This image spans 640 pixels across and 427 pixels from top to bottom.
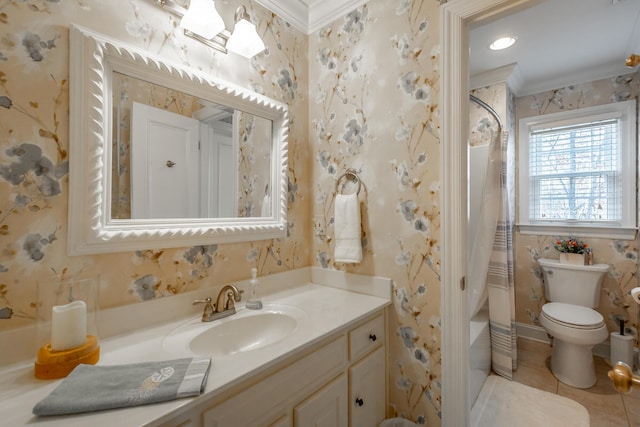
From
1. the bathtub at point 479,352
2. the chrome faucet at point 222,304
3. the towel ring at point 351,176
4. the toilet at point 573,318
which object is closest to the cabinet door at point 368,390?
the chrome faucet at point 222,304

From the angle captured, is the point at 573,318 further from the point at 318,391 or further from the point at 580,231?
the point at 318,391

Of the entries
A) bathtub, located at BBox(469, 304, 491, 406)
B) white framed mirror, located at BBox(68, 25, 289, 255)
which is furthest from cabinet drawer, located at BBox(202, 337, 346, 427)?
bathtub, located at BBox(469, 304, 491, 406)

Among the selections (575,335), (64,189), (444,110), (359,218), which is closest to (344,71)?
(444,110)

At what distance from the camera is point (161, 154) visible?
1124mm

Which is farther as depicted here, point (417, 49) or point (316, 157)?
point (316, 157)

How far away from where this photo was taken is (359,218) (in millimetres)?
1469

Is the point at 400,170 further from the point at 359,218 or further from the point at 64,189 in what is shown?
the point at 64,189

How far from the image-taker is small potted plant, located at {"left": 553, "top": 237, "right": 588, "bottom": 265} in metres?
2.44

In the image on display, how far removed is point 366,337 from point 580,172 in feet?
8.88

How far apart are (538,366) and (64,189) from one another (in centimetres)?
322

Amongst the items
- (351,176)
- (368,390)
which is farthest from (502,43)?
(368,390)

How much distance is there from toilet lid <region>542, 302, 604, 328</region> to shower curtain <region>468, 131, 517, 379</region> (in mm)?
273

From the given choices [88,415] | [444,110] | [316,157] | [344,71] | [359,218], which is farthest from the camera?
[316,157]

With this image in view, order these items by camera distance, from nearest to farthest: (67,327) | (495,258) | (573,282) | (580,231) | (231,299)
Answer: (67,327) < (231,299) < (495,258) < (573,282) < (580,231)
